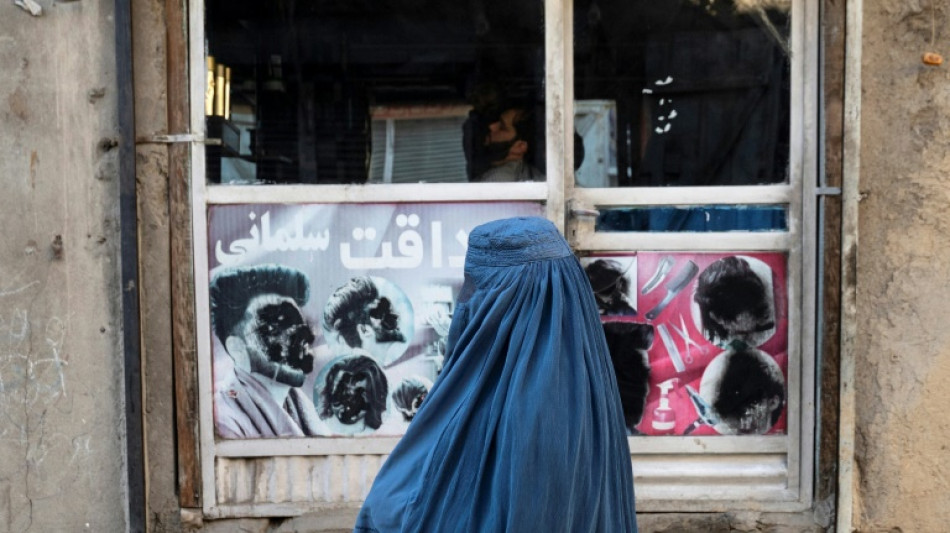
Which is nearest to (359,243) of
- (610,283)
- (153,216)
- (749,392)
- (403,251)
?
(403,251)

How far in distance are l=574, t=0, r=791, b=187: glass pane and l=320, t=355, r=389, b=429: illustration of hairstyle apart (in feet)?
3.57

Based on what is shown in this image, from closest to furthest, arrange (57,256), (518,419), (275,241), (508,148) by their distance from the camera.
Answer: (518,419) < (57,256) < (275,241) < (508,148)

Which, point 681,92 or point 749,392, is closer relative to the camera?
point 749,392

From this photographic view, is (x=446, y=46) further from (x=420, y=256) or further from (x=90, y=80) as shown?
(x=90, y=80)

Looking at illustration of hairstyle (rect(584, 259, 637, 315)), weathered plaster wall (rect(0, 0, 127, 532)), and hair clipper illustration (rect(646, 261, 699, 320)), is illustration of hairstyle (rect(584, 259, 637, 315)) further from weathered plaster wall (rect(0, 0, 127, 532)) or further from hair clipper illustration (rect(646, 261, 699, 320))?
weathered plaster wall (rect(0, 0, 127, 532))

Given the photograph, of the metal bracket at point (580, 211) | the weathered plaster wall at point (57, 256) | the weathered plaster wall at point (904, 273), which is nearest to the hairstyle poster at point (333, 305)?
the metal bracket at point (580, 211)

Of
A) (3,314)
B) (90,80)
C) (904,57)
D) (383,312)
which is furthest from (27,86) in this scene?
(904,57)

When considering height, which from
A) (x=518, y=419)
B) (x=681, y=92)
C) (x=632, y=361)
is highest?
(x=681, y=92)

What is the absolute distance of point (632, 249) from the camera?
3887mm

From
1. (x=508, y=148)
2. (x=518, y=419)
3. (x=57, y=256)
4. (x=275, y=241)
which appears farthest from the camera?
(x=508, y=148)

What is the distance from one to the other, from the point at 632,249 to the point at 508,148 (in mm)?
613

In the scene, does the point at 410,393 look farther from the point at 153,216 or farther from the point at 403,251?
the point at 153,216

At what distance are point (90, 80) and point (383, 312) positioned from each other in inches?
53.2

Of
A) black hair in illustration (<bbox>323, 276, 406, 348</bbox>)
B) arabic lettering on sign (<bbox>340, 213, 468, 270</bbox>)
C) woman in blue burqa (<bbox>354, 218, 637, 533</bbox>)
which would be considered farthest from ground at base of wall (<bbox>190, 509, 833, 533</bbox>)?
woman in blue burqa (<bbox>354, 218, 637, 533</bbox>)
